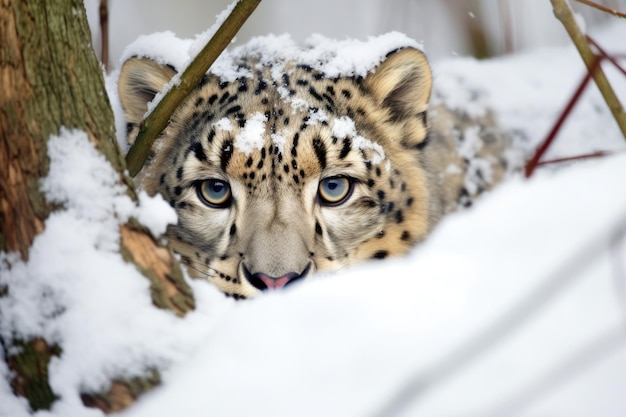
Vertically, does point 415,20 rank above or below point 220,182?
above

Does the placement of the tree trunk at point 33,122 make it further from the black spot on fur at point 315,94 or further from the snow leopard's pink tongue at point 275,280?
the black spot on fur at point 315,94

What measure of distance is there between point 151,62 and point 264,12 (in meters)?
4.63

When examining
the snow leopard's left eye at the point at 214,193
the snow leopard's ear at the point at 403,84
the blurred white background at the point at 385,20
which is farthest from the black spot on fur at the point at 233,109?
the blurred white background at the point at 385,20

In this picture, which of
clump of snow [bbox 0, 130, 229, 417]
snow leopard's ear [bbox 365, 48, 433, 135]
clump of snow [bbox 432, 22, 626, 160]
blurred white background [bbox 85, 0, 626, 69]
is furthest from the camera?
blurred white background [bbox 85, 0, 626, 69]

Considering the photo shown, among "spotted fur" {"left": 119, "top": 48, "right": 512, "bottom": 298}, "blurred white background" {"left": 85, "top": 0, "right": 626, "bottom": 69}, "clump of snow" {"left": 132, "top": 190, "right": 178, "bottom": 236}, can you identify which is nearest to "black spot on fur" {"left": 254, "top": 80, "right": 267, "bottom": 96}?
"spotted fur" {"left": 119, "top": 48, "right": 512, "bottom": 298}

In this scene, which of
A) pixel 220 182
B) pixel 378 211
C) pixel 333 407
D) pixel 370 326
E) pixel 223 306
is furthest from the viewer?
pixel 378 211

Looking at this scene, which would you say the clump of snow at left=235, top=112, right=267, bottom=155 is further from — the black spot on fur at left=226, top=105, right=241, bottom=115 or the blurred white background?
the blurred white background

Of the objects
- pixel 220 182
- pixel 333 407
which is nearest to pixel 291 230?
pixel 220 182

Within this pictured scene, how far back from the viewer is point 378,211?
11.1 ft

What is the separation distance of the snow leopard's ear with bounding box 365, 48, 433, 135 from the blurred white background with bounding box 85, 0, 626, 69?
558 millimetres

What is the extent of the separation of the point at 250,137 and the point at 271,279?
56 cm

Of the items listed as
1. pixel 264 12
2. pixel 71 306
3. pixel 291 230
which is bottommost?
pixel 71 306

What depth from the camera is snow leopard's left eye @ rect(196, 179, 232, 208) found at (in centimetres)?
313

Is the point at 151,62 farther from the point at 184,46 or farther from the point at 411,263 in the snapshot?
the point at 411,263
